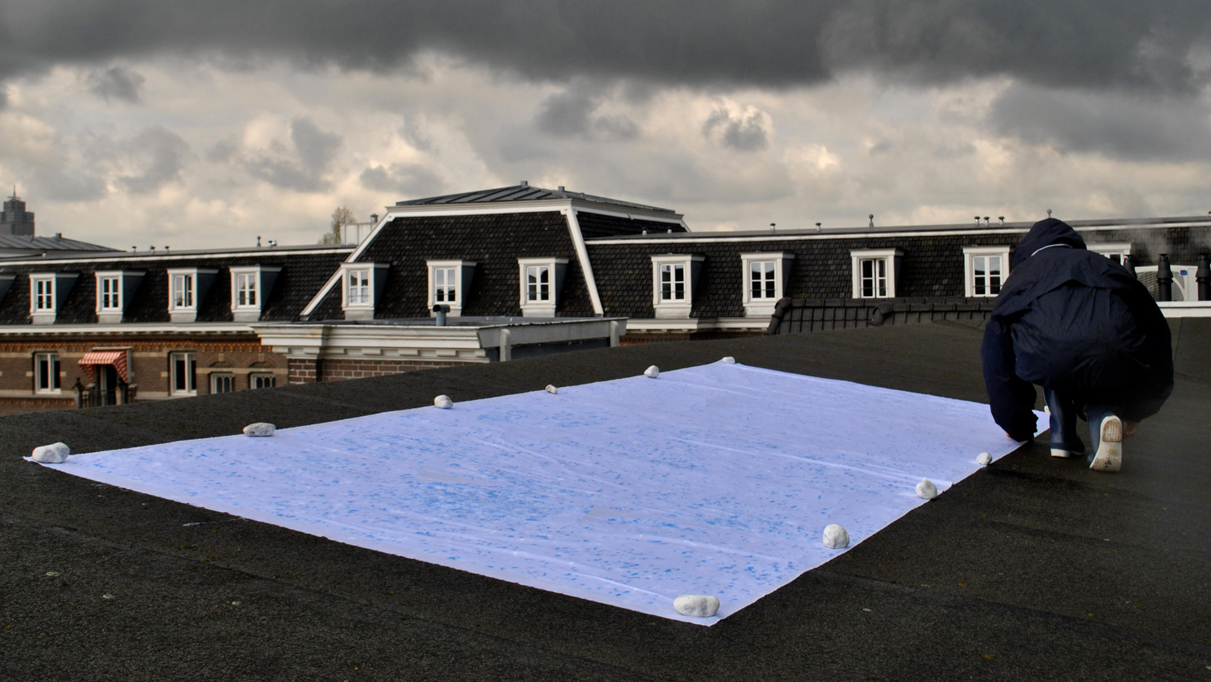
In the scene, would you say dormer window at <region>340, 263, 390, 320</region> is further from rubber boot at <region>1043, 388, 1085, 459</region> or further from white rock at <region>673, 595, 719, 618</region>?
white rock at <region>673, 595, 719, 618</region>

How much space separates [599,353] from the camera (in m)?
9.55

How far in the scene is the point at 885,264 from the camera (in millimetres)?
27000

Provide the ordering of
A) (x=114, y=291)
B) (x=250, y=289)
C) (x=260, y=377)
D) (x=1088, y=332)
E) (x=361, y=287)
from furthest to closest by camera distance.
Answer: (x=114, y=291), (x=250, y=289), (x=260, y=377), (x=361, y=287), (x=1088, y=332)

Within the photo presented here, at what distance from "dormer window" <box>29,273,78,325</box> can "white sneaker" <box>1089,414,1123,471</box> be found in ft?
133

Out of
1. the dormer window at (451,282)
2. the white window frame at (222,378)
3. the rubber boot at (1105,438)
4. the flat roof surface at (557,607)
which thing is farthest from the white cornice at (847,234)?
the flat roof surface at (557,607)

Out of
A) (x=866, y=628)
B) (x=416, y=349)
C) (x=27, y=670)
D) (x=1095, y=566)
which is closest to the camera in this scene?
(x=27, y=670)

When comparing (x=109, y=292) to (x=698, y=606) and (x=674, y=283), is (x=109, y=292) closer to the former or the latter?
(x=674, y=283)

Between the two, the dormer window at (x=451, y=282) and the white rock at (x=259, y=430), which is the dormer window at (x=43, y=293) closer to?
the dormer window at (x=451, y=282)

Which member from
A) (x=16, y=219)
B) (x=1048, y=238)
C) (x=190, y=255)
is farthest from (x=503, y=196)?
(x=16, y=219)

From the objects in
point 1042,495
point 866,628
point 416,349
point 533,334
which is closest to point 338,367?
point 416,349

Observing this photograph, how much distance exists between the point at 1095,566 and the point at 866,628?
4.23 feet

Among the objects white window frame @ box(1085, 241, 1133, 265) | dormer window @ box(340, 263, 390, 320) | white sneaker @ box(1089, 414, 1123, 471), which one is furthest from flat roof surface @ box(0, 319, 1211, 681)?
dormer window @ box(340, 263, 390, 320)

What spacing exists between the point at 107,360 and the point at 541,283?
17.2 m

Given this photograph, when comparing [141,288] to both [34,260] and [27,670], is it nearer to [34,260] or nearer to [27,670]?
[34,260]
